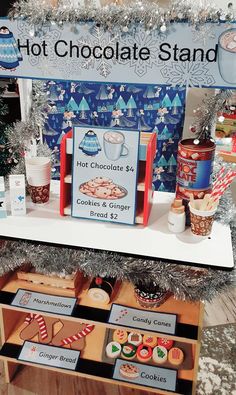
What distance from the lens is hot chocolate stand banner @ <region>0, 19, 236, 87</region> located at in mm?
1273

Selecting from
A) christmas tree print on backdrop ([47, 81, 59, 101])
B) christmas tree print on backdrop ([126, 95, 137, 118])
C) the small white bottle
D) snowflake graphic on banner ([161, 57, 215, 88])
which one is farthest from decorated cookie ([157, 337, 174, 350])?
christmas tree print on backdrop ([47, 81, 59, 101])

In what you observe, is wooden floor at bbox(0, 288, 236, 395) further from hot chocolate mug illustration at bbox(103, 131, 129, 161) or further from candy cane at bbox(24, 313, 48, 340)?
hot chocolate mug illustration at bbox(103, 131, 129, 161)

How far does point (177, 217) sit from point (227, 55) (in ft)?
1.82

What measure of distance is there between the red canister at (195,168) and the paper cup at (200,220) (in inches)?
1.9

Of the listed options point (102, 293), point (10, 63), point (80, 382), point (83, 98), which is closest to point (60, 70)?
point (10, 63)

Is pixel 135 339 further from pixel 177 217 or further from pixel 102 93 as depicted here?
pixel 102 93

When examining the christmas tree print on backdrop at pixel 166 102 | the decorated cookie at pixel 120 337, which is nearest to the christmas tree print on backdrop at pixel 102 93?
A: the christmas tree print on backdrop at pixel 166 102

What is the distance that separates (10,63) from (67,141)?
1.11ft

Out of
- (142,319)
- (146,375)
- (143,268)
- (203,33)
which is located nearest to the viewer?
(203,33)

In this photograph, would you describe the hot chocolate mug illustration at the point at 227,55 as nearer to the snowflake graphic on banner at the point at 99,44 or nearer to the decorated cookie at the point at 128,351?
the snowflake graphic on banner at the point at 99,44

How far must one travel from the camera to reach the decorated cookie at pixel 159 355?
1840mm

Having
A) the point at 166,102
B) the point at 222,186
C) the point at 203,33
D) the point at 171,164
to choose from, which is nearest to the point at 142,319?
the point at 222,186

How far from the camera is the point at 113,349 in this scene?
6.18 feet

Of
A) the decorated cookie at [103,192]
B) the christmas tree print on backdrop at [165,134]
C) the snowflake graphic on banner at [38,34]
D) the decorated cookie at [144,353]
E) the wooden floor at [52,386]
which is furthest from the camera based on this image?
the christmas tree print on backdrop at [165,134]
